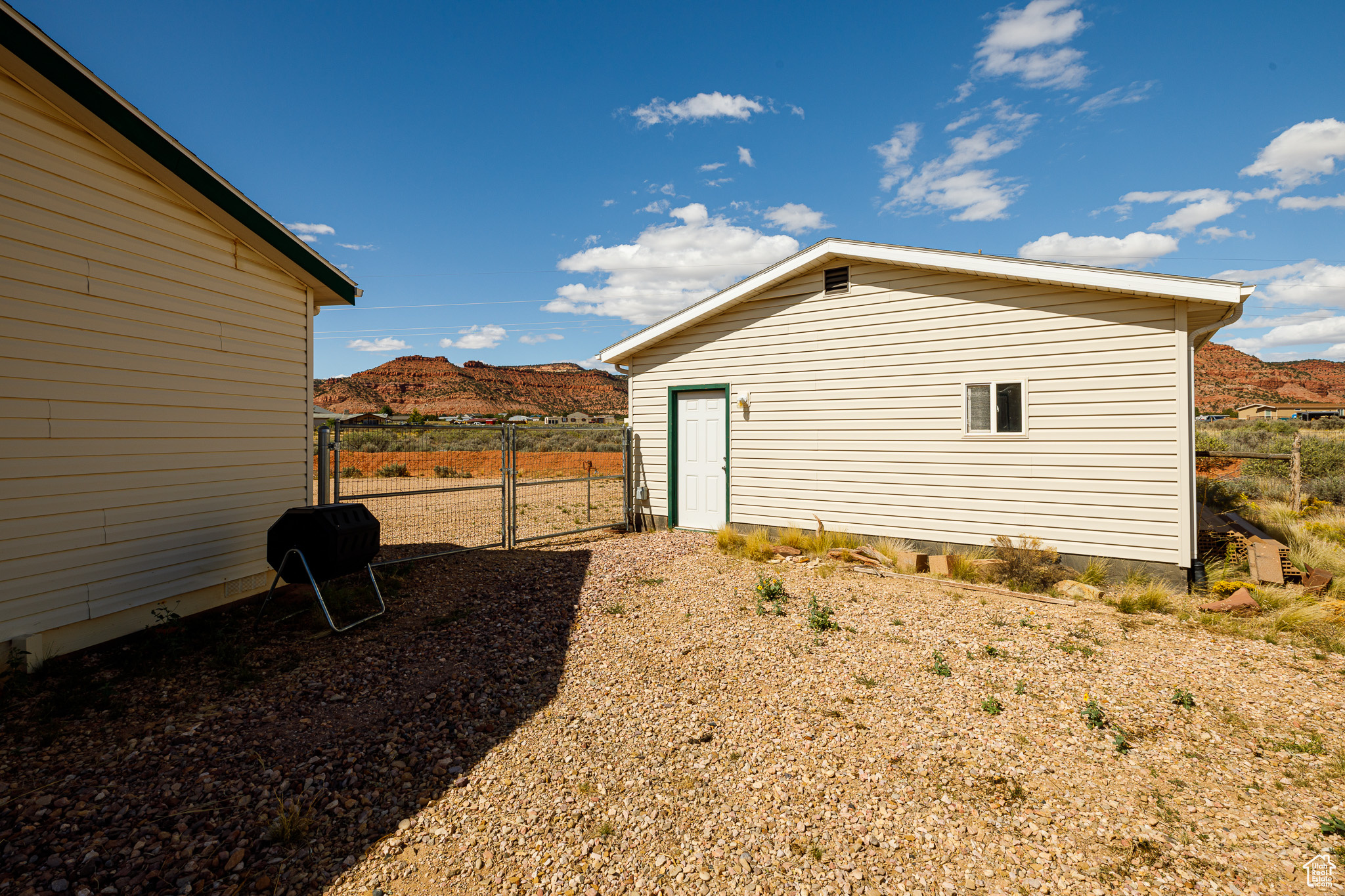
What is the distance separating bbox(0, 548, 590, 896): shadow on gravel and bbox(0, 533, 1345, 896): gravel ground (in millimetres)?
17

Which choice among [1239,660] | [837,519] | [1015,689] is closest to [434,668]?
[1015,689]

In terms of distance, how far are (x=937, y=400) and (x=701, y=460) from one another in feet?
13.0

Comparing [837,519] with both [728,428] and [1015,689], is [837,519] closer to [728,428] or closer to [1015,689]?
[728,428]

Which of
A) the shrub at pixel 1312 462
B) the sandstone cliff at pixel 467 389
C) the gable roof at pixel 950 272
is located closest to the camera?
the gable roof at pixel 950 272

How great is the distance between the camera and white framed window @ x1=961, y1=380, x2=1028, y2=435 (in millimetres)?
7219

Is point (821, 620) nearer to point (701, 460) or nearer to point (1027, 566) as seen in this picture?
point (1027, 566)

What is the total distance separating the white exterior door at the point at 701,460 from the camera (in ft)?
32.2

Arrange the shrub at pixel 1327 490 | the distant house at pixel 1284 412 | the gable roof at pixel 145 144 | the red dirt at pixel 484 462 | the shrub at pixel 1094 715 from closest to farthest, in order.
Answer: the shrub at pixel 1094 715
the gable roof at pixel 145 144
the shrub at pixel 1327 490
the red dirt at pixel 484 462
the distant house at pixel 1284 412

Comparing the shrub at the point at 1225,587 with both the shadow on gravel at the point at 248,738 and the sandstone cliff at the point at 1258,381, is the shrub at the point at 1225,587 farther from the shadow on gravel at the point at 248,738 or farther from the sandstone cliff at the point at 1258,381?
the sandstone cliff at the point at 1258,381

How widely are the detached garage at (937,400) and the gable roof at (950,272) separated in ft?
0.07

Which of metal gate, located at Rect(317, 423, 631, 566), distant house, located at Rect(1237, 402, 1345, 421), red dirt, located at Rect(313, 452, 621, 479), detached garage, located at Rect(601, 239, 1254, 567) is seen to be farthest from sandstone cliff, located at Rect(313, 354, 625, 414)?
detached garage, located at Rect(601, 239, 1254, 567)

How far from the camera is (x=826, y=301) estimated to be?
8.61 m

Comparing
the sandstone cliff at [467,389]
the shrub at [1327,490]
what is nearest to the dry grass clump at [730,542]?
the shrub at [1327,490]

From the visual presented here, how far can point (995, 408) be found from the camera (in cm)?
741
